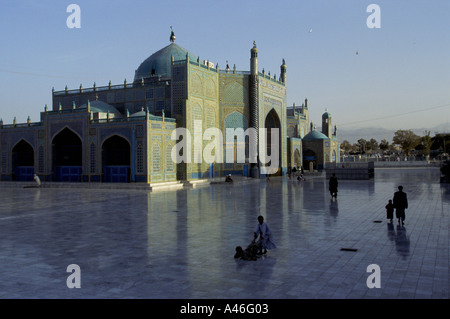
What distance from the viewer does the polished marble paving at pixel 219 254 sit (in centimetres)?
632

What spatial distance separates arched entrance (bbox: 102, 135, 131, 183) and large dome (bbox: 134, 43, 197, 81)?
33.3 ft

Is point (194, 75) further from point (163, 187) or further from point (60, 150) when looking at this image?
point (60, 150)

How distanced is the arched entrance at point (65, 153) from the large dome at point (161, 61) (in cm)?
1012

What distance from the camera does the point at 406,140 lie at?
10431cm

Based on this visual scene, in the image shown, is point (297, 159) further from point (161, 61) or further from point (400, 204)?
point (400, 204)

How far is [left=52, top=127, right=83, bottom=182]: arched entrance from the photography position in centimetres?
3325

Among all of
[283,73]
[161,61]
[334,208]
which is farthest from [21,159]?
[334,208]

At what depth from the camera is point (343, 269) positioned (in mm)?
7316

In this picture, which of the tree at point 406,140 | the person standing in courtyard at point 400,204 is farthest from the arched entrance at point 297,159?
the tree at point 406,140

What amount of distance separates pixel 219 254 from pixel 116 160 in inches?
994

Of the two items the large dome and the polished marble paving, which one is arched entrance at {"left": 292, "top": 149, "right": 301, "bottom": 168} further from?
the polished marble paving

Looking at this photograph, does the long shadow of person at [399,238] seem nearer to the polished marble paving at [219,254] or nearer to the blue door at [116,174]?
the polished marble paving at [219,254]

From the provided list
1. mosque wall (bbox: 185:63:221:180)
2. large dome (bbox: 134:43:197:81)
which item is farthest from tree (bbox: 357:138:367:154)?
mosque wall (bbox: 185:63:221:180)
